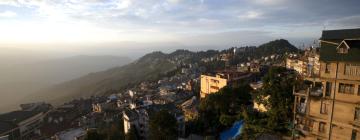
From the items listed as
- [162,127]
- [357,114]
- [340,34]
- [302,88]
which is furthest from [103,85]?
[357,114]

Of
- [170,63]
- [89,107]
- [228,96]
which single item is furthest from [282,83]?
[170,63]

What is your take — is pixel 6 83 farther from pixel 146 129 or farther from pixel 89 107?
pixel 146 129

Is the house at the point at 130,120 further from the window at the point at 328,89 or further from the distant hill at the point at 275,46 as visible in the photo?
the distant hill at the point at 275,46

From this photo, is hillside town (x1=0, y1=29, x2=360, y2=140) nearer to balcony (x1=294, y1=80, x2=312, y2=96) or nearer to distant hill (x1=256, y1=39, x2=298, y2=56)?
balcony (x1=294, y1=80, x2=312, y2=96)

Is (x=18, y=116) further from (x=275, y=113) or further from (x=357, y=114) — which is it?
(x=357, y=114)

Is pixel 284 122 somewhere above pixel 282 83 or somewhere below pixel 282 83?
below

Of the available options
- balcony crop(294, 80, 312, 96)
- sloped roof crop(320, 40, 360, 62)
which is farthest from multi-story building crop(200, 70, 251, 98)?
sloped roof crop(320, 40, 360, 62)
